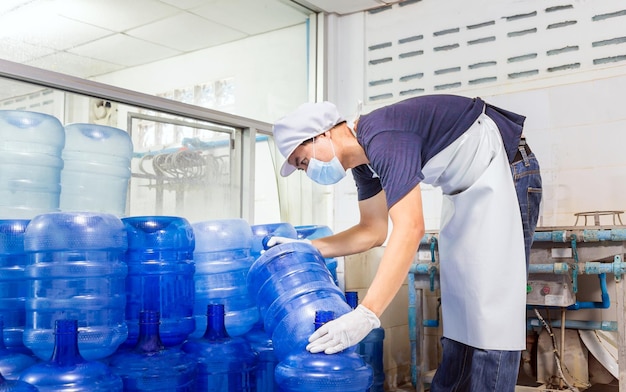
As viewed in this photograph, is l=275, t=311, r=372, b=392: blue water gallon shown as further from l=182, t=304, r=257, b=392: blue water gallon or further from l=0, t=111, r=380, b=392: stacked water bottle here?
l=182, t=304, r=257, b=392: blue water gallon

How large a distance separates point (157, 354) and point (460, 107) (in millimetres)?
1252

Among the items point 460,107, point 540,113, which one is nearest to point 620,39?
Answer: point 540,113

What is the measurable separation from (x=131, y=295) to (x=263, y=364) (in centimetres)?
55

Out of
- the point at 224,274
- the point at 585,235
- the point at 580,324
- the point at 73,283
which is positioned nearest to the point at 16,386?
the point at 73,283

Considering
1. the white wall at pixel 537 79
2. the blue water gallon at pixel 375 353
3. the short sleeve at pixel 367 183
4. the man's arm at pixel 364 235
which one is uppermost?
the white wall at pixel 537 79

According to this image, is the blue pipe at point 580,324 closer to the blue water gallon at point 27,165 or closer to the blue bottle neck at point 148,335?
the blue bottle neck at point 148,335

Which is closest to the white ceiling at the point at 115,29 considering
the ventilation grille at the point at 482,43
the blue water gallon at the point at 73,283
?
the ventilation grille at the point at 482,43

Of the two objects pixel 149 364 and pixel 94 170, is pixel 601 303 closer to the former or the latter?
pixel 149 364

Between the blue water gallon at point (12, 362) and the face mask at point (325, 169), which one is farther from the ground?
the face mask at point (325, 169)

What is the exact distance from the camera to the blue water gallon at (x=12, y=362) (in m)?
1.90

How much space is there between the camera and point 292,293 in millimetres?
2061

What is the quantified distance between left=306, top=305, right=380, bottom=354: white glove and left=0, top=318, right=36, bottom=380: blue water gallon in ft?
2.96

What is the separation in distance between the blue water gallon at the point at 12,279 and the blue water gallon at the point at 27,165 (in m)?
0.28

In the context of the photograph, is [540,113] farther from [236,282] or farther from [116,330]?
[116,330]
